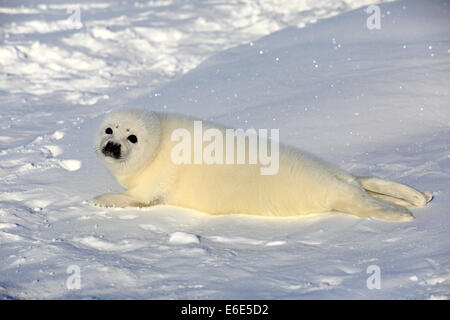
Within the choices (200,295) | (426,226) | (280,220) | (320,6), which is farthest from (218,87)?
(320,6)

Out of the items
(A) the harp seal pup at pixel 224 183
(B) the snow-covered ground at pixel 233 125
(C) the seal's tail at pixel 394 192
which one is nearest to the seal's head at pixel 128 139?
(A) the harp seal pup at pixel 224 183

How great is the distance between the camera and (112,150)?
11.1ft

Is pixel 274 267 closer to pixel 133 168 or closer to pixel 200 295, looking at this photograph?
pixel 200 295

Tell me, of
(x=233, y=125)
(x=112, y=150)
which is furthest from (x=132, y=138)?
(x=233, y=125)

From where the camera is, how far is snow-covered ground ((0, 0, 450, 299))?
248 centimetres

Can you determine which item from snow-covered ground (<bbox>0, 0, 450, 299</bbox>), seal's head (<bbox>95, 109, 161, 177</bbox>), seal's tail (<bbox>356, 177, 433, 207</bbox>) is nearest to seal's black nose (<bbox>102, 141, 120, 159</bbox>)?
seal's head (<bbox>95, 109, 161, 177</bbox>)

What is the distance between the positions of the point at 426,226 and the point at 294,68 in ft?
9.76

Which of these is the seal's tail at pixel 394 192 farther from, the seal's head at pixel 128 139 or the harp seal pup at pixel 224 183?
the seal's head at pixel 128 139

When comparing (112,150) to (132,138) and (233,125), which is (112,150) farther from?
(233,125)

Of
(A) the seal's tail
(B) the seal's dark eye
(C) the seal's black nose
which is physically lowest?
(A) the seal's tail

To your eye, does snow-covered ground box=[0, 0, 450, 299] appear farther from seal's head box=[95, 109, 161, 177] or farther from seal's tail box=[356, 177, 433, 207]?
seal's head box=[95, 109, 161, 177]

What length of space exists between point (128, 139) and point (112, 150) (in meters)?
0.12

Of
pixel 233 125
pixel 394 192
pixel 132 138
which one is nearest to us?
pixel 394 192

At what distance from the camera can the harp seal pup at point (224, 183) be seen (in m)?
3.16
